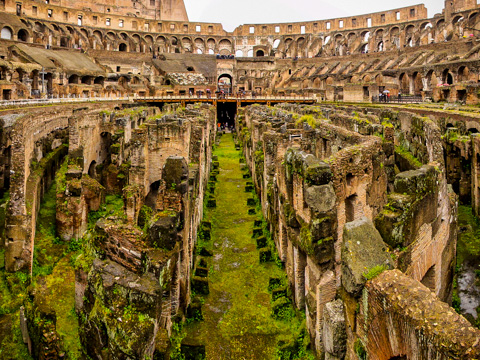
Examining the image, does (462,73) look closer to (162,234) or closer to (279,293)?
(279,293)

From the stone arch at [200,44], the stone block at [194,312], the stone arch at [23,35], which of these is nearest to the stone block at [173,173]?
the stone block at [194,312]

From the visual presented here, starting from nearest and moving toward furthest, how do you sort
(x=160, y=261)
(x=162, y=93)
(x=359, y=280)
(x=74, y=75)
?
(x=359, y=280)
(x=160, y=261)
(x=74, y=75)
(x=162, y=93)

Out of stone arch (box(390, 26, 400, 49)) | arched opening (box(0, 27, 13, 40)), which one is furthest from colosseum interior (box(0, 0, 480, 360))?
stone arch (box(390, 26, 400, 49))

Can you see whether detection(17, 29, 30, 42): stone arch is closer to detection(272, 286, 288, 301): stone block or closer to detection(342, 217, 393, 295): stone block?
detection(272, 286, 288, 301): stone block

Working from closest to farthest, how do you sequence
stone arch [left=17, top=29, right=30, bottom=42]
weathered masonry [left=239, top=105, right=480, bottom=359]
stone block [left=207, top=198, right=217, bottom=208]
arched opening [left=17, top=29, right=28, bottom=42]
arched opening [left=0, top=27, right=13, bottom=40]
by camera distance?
weathered masonry [left=239, top=105, right=480, bottom=359]
stone block [left=207, top=198, right=217, bottom=208]
arched opening [left=0, top=27, right=13, bottom=40]
stone arch [left=17, top=29, right=30, bottom=42]
arched opening [left=17, top=29, right=28, bottom=42]

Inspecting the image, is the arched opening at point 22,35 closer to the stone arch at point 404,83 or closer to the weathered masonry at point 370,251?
the stone arch at point 404,83

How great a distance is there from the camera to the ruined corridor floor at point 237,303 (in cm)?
778

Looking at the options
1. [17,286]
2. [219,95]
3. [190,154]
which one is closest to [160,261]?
[17,286]

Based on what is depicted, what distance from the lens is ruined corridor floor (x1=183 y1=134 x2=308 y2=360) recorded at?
778 cm

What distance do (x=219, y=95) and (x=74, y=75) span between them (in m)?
16.9

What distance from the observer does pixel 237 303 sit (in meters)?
9.28

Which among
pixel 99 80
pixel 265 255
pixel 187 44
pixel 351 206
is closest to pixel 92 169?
pixel 265 255

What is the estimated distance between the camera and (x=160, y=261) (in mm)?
6480

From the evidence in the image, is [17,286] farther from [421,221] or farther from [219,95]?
[219,95]
